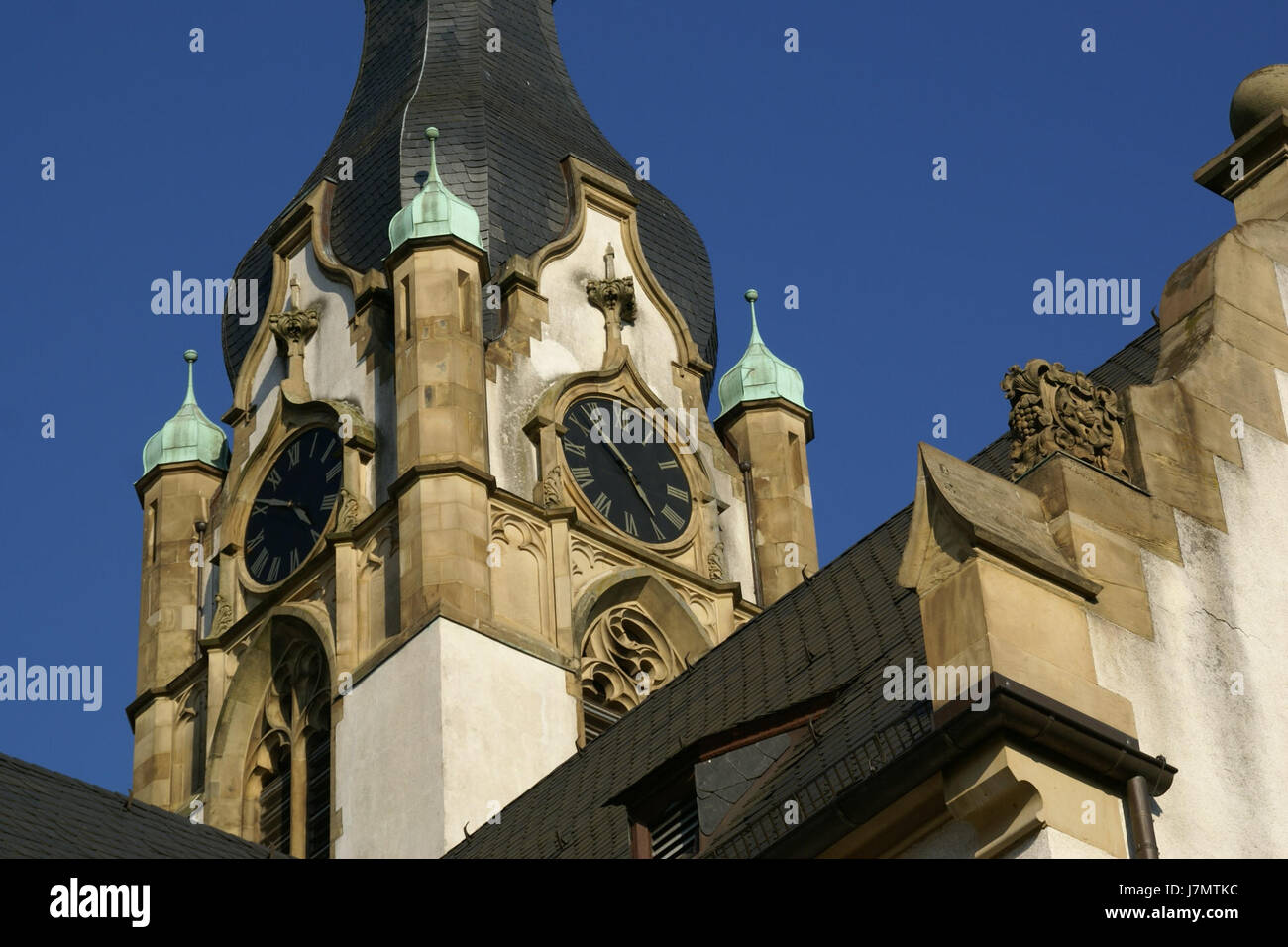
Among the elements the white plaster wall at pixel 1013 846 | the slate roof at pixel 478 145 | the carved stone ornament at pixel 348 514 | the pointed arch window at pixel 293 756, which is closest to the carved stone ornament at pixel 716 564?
the slate roof at pixel 478 145

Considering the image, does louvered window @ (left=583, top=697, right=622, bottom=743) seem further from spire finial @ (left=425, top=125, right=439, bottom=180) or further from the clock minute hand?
spire finial @ (left=425, top=125, right=439, bottom=180)

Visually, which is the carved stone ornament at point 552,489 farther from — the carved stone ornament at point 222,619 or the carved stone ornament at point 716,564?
the carved stone ornament at point 222,619

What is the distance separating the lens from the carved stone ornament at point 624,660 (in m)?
40.9

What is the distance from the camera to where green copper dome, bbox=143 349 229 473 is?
46750 millimetres

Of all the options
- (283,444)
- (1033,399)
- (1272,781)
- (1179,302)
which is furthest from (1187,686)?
(283,444)

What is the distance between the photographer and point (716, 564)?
4356 cm

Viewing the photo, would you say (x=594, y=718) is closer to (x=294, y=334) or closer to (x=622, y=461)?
(x=622, y=461)

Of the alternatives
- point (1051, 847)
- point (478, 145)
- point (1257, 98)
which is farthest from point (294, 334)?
point (1051, 847)

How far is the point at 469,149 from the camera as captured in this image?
Answer: 46406mm

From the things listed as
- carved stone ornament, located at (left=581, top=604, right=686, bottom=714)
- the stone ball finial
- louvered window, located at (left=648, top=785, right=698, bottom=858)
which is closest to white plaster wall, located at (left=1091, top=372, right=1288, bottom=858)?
louvered window, located at (left=648, top=785, right=698, bottom=858)

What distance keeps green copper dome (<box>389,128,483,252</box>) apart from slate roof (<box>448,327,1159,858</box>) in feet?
41.5

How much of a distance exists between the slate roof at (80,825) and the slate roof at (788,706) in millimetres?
3347

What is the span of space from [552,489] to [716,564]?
3.19 meters

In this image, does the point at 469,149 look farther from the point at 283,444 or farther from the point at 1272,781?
the point at 1272,781
